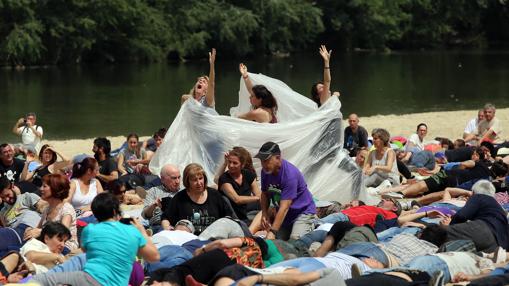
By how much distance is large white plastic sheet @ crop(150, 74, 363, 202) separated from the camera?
10.3 m

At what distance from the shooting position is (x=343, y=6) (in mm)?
60812

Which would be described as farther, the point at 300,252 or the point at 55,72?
the point at 55,72

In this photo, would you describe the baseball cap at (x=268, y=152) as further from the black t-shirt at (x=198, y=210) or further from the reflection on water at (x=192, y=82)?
the reflection on water at (x=192, y=82)

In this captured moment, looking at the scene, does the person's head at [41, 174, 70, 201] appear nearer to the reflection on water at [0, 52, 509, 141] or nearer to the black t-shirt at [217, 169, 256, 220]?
the black t-shirt at [217, 169, 256, 220]

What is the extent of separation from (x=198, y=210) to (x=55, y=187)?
1132 mm

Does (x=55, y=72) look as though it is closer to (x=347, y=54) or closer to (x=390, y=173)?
(x=347, y=54)

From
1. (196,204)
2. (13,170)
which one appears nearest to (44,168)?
(13,170)

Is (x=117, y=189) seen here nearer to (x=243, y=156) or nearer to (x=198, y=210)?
(x=243, y=156)

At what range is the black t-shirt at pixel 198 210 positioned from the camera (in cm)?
824

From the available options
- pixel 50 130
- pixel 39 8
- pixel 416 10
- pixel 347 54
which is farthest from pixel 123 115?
pixel 416 10

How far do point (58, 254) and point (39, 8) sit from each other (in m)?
42.6

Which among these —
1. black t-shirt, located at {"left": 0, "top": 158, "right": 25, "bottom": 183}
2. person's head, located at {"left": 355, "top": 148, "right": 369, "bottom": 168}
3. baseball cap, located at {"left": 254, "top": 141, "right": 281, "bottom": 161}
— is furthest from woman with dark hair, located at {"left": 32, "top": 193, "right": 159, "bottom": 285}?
person's head, located at {"left": 355, "top": 148, "right": 369, "bottom": 168}

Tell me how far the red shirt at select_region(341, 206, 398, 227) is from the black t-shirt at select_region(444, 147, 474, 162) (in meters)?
3.90

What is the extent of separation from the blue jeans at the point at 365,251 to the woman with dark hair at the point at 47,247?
78.1 inches
